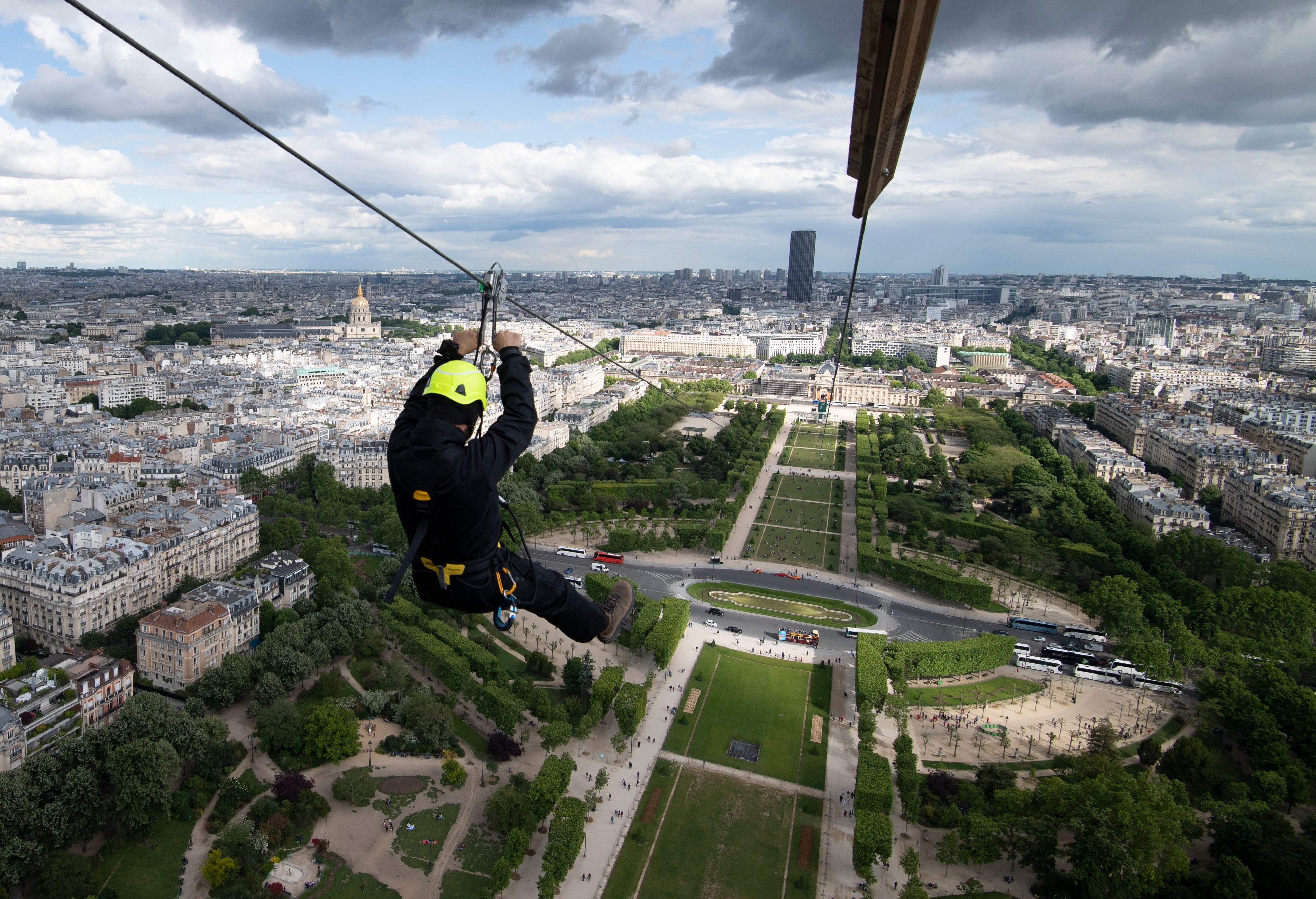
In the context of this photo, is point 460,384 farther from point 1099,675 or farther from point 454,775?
point 1099,675

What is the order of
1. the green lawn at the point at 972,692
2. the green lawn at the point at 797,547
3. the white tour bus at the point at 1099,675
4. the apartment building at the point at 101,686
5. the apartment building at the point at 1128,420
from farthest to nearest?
1. the apartment building at the point at 1128,420
2. the green lawn at the point at 797,547
3. the white tour bus at the point at 1099,675
4. the green lawn at the point at 972,692
5. the apartment building at the point at 101,686

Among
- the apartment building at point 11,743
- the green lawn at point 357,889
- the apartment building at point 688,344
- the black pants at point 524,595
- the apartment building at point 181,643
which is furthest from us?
the apartment building at point 688,344

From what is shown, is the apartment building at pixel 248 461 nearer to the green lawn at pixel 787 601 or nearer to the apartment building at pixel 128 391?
the apartment building at pixel 128 391

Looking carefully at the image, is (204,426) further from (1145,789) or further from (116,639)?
(1145,789)

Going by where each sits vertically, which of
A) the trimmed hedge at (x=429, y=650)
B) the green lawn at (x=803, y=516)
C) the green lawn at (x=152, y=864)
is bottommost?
the green lawn at (x=152, y=864)

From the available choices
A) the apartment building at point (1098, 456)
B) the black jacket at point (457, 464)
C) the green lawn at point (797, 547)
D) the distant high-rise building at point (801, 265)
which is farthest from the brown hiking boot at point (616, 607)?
the distant high-rise building at point (801, 265)

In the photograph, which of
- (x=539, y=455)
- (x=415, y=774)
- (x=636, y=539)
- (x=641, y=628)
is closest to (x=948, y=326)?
(x=539, y=455)

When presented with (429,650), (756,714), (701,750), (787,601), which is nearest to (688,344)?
(787,601)
